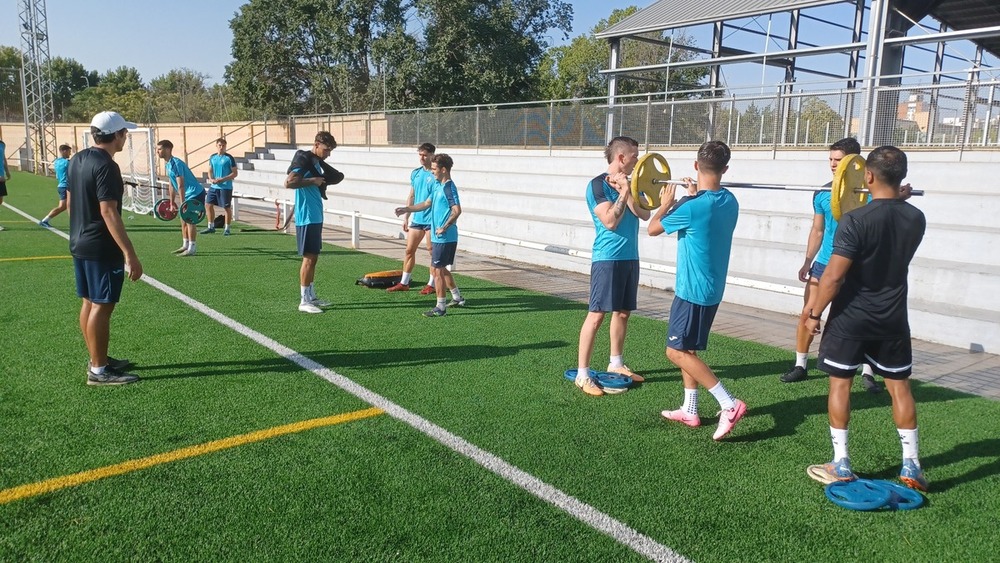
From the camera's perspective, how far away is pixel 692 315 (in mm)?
4402

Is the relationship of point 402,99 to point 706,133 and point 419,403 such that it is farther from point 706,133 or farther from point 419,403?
point 419,403

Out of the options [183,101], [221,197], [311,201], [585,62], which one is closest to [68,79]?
[183,101]

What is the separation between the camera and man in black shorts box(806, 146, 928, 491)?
3.59m

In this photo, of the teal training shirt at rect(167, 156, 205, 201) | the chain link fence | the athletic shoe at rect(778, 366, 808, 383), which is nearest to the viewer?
the athletic shoe at rect(778, 366, 808, 383)

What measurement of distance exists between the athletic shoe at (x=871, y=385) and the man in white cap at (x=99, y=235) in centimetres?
591

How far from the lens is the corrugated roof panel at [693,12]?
56.2ft

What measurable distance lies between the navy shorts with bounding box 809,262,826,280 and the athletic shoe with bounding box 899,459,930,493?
2372mm

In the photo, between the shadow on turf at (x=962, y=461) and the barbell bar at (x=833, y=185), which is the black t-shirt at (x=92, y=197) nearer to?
the barbell bar at (x=833, y=185)

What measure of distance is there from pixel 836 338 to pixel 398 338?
4350mm

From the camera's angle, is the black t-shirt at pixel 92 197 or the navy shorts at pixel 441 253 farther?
the navy shorts at pixel 441 253

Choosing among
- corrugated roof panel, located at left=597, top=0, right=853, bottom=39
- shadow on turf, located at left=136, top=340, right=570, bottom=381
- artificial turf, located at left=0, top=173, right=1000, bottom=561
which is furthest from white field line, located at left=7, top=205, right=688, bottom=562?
corrugated roof panel, located at left=597, top=0, right=853, bottom=39

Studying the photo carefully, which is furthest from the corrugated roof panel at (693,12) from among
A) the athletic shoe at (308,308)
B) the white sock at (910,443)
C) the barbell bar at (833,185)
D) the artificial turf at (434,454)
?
the white sock at (910,443)

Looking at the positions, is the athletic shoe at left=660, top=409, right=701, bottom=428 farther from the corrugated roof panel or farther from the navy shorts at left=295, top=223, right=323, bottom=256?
the corrugated roof panel

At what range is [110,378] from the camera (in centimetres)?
526
